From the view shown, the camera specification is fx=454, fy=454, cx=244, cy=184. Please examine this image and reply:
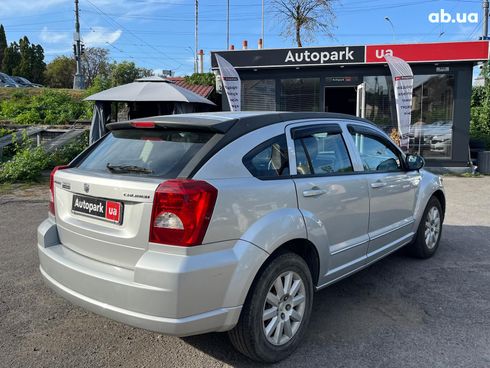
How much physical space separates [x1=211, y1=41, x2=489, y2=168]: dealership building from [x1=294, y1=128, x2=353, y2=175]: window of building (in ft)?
31.3

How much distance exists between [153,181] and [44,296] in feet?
7.39

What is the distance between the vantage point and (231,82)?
12836 millimetres

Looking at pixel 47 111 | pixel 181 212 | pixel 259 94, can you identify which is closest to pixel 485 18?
pixel 259 94

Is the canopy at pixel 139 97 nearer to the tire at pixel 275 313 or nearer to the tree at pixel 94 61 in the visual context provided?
the tire at pixel 275 313

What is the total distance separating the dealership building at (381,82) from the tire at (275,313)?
34.7ft

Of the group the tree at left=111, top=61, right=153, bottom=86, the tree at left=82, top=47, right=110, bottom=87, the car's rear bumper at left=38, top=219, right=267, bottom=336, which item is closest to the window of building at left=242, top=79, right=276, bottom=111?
the car's rear bumper at left=38, top=219, right=267, bottom=336

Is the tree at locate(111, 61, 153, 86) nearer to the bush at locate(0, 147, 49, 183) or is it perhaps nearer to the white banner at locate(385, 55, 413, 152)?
the bush at locate(0, 147, 49, 183)

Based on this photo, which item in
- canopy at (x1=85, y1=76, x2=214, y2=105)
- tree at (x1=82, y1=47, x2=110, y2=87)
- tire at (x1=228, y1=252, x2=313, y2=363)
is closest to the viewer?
tire at (x1=228, y1=252, x2=313, y2=363)

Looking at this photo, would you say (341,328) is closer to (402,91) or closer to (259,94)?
(402,91)

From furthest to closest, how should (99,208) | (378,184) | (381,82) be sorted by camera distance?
1. (381,82)
2. (378,184)
3. (99,208)

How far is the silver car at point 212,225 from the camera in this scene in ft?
8.64

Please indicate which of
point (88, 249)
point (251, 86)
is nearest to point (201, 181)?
point (88, 249)

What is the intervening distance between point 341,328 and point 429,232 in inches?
90.0

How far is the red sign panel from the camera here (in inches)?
487
